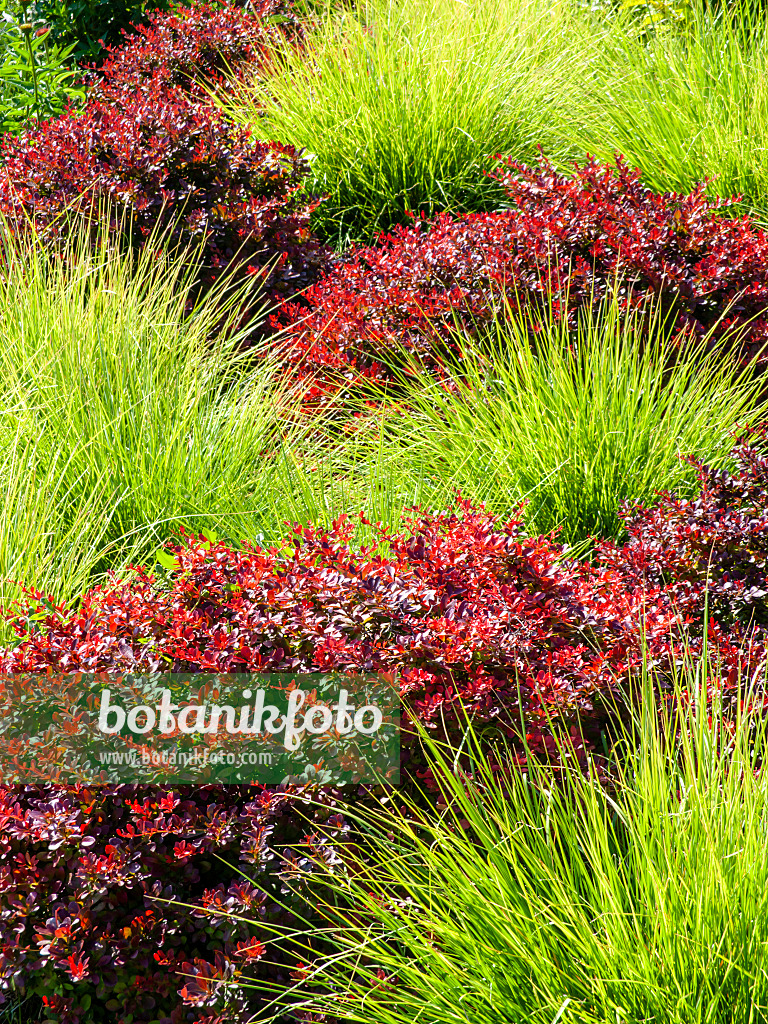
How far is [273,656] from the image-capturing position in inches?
83.4

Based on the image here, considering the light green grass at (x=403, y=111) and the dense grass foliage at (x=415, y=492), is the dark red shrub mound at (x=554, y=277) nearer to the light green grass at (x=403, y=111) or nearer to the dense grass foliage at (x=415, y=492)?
the dense grass foliage at (x=415, y=492)

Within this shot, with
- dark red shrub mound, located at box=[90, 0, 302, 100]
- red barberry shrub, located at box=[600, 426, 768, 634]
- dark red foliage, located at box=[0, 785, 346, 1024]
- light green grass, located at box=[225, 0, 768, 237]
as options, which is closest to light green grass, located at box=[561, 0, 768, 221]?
light green grass, located at box=[225, 0, 768, 237]

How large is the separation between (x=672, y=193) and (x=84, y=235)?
2.70 m

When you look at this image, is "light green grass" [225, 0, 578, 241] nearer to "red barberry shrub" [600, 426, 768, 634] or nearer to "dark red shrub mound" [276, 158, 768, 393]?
"dark red shrub mound" [276, 158, 768, 393]

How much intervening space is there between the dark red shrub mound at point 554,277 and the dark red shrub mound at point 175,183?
18.5 inches

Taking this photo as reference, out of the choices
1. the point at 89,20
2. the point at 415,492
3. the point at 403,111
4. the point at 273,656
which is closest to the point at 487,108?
the point at 403,111

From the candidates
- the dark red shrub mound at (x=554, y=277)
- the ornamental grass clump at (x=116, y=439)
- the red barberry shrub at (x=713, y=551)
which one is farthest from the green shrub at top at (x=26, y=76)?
the red barberry shrub at (x=713, y=551)

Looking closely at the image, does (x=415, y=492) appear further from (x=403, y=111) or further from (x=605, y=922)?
(x=403, y=111)

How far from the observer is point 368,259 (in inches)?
176

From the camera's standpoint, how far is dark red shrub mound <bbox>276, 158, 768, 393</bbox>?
3943 millimetres

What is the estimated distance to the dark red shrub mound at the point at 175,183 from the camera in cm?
431

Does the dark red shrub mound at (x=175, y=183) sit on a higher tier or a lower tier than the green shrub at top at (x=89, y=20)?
lower

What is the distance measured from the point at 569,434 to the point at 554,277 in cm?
116

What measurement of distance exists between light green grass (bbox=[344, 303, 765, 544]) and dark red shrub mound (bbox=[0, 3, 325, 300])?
4.44 ft
